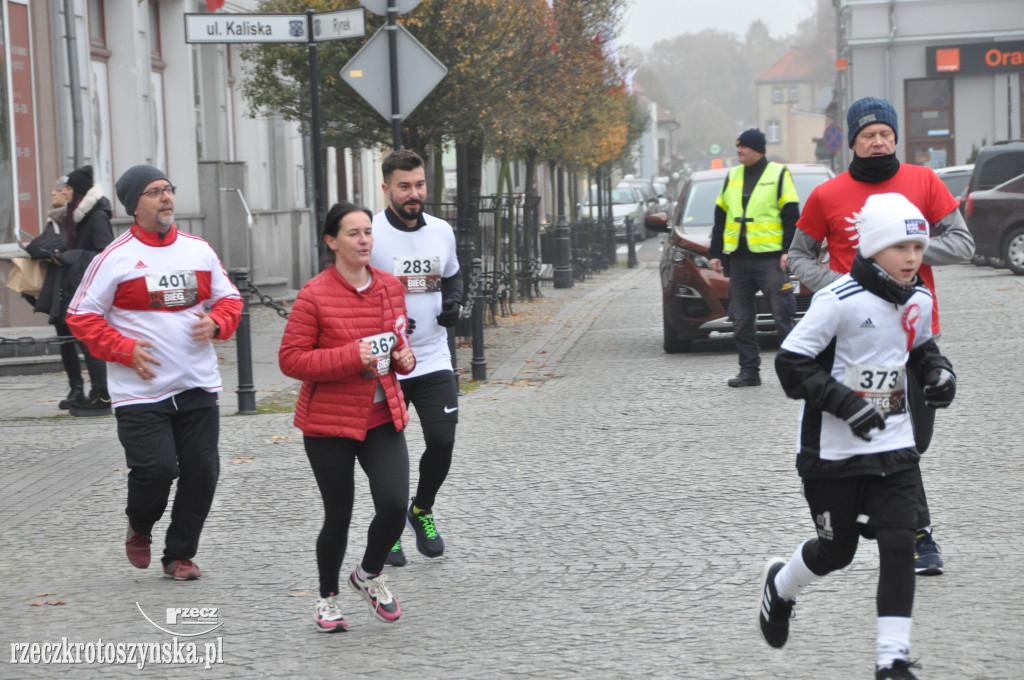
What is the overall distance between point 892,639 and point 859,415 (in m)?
0.65

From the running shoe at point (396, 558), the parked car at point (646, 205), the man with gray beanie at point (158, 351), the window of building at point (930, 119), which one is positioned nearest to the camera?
the man with gray beanie at point (158, 351)

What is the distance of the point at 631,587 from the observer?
5551mm

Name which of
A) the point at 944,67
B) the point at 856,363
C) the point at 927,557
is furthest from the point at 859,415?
the point at 944,67

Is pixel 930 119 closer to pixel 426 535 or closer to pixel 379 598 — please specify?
pixel 426 535

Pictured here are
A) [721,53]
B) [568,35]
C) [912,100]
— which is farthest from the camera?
[721,53]

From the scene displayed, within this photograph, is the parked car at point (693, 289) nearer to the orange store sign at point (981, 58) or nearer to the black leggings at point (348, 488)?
the black leggings at point (348, 488)

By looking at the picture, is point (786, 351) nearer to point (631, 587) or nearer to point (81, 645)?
point (631, 587)

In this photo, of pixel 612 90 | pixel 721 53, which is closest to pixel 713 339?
pixel 612 90

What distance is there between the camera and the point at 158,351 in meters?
5.86

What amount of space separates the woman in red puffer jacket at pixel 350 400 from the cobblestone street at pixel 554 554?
0.89 ft

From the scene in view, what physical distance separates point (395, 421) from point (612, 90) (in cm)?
2352

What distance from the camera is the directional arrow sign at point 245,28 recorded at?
11.2 m

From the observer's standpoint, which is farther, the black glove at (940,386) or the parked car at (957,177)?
the parked car at (957,177)

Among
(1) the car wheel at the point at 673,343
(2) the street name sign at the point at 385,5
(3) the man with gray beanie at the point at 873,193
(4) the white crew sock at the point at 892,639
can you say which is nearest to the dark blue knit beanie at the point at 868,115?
(3) the man with gray beanie at the point at 873,193
